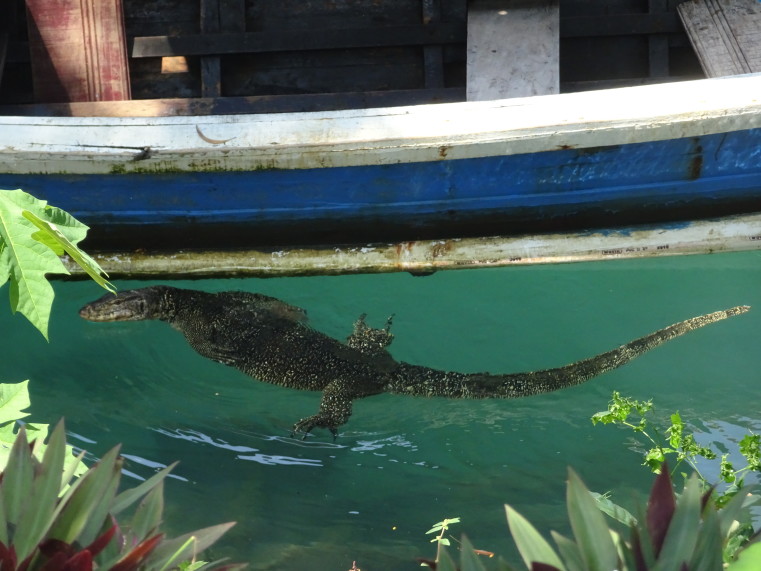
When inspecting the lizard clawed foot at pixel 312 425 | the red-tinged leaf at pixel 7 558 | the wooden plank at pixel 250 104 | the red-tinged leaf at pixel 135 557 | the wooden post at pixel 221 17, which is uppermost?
the wooden post at pixel 221 17

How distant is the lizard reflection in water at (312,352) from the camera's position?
422 cm

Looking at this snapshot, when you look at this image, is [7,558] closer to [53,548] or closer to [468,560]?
[53,548]

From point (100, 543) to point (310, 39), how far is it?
4.39 metres

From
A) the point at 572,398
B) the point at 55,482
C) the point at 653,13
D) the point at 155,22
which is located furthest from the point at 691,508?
the point at 155,22

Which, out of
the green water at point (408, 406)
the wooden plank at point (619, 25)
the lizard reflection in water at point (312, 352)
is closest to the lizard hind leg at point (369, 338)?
the lizard reflection in water at point (312, 352)

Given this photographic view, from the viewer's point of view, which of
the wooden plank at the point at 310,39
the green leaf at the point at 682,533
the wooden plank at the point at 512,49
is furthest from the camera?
the wooden plank at the point at 310,39

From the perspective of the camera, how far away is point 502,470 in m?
Answer: 3.83

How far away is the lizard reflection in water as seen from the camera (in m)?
4.22

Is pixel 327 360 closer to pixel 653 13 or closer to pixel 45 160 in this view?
pixel 45 160

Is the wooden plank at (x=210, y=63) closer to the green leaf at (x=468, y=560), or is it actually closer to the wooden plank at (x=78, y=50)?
the wooden plank at (x=78, y=50)

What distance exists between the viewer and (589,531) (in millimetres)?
1523

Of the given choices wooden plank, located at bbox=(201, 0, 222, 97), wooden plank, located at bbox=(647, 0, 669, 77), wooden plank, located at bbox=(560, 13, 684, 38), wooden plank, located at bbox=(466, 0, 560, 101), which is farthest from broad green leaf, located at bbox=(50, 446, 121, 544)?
wooden plank, located at bbox=(647, 0, 669, 77)

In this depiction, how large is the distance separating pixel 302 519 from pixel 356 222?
5.28ft

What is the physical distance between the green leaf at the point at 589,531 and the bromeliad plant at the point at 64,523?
771 millimetres
